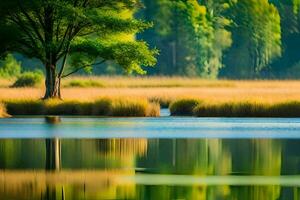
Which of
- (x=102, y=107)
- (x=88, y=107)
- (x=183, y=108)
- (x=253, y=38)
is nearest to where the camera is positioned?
(x=102, y=107)

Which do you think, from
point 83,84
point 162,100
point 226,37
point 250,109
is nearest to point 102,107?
point 250,109

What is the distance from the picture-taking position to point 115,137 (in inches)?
1240

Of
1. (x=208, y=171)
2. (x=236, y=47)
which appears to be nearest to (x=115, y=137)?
(x=208, y=171)

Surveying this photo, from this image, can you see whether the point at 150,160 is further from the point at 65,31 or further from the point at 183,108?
the point at 65,31

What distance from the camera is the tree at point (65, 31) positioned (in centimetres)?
4447

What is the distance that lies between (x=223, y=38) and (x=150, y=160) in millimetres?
74384

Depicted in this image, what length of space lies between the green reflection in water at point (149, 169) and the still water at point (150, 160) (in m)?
0.02

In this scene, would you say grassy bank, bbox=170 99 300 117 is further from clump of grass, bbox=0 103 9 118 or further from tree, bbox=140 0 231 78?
tree, bbox=140 0 231 78

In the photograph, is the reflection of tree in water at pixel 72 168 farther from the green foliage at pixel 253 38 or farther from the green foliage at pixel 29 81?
the green foliage at pixel 253 38

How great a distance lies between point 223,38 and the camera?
9825 cm

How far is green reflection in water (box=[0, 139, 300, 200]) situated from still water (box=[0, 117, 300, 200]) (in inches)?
0.6

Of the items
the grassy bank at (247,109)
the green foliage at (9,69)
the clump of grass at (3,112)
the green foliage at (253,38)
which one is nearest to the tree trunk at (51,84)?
the clump of grass at (3,112)

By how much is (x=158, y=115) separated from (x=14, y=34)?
6.30 meters

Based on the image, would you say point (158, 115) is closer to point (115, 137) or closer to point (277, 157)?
point (115, 137)
